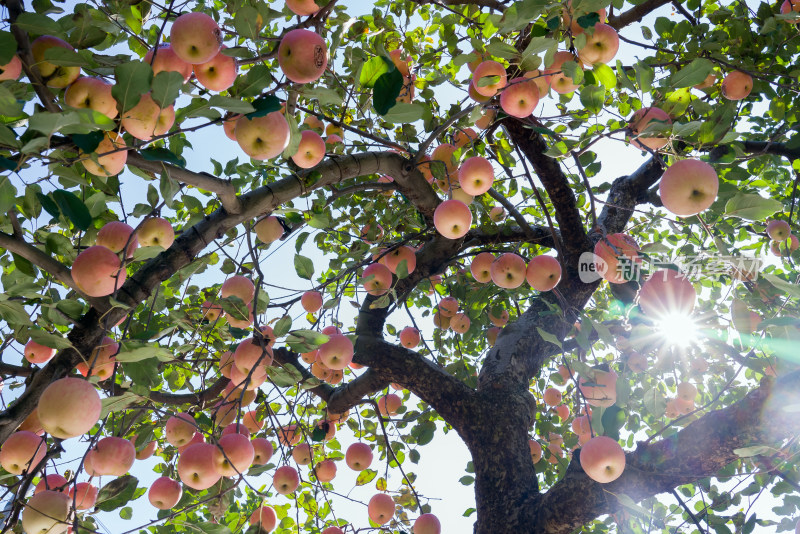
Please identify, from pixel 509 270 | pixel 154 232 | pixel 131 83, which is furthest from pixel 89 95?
pixel 509 270

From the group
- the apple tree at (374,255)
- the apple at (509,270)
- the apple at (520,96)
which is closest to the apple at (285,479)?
the apple tree at (374,255)

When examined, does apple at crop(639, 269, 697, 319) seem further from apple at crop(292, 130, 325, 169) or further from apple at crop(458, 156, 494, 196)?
apple at crop(292, 130, 325, 169)

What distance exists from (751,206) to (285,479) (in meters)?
2.37

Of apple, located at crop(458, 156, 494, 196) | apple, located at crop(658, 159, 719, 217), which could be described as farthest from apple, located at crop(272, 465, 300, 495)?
apple, located at crop(658, 159, 719, 217)

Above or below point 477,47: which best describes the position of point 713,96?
above

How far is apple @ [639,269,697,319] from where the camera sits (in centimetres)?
200

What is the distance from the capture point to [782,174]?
3.71 m

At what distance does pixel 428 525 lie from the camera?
257 cm

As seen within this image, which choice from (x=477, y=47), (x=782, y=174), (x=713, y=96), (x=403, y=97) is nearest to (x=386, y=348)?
(x=403, y=97)

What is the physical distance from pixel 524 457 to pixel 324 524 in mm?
1880

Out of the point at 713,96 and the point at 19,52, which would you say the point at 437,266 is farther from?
the point at 19,52

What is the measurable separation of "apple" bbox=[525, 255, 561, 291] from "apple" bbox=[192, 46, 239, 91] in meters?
1.64

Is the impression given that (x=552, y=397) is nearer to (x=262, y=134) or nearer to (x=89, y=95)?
(x=262, y=134)

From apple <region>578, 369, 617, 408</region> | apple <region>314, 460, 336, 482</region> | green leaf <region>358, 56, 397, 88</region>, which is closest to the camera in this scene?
green leaf <region>358, 56, 397, 88</region>
